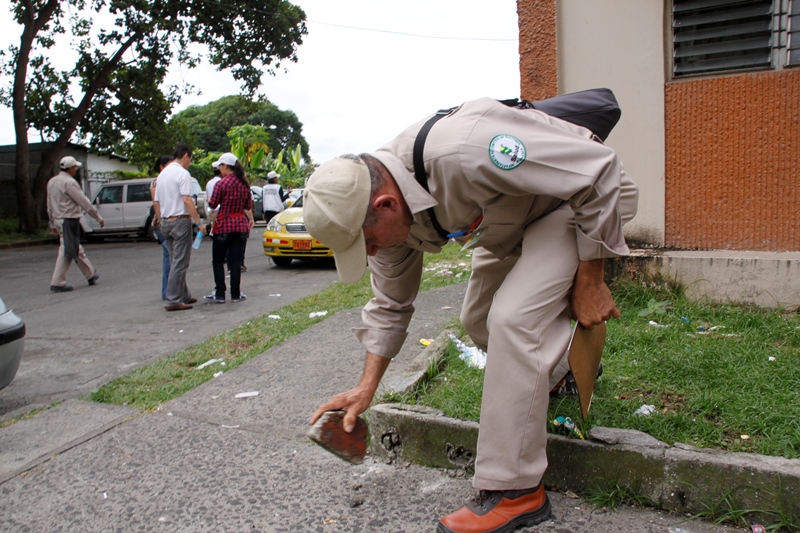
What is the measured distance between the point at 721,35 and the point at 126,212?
1672 cm

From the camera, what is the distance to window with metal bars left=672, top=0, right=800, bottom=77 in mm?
4625

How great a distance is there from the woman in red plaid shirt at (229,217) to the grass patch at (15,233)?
12312 millimetres

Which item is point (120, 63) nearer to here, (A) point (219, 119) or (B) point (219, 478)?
(B) point (219, 478)

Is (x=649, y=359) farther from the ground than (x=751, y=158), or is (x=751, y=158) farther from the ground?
(x=751, y=158)

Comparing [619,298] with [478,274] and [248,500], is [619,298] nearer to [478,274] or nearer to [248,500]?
[478,274]

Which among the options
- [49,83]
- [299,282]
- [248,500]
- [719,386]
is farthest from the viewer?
[49,83]

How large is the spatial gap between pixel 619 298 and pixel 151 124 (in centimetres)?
1893

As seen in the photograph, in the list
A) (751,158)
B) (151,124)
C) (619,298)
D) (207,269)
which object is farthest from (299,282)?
(151,124)

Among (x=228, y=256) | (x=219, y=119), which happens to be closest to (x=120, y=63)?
(x=228, y=256)

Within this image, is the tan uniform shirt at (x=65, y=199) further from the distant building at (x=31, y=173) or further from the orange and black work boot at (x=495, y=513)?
the distant building at (x=31, y=173)

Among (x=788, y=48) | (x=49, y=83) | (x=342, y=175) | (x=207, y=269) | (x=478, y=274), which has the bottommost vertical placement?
(x=207, y=269)

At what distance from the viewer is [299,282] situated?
9.30m

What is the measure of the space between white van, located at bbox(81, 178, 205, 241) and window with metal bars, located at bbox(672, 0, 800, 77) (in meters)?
15.3

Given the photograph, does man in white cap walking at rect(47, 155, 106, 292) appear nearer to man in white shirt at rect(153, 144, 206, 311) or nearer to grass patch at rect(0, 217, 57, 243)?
man in white shirt at rect(153, 144, 206, 311)
